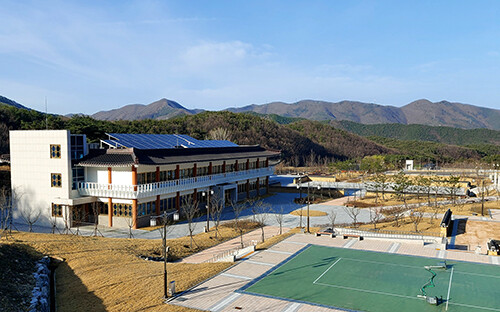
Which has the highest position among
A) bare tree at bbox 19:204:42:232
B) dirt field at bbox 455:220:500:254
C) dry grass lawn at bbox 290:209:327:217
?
bare tree at bbox 19:204:42:232

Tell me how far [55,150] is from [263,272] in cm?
2080

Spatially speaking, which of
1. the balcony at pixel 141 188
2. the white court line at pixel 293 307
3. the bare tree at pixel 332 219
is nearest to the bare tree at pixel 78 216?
the balcony at pixel 141 188

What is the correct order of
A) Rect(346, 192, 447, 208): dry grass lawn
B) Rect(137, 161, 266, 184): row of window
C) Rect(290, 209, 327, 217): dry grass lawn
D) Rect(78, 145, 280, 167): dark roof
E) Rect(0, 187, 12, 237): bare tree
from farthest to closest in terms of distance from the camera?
Rect(346, 192, 447, 208): dry grass lawn
Rect(290, 209, 327, 217): dry grass lawn
Rect(137, 161, 266, 184): row of window
Rect(78, 145, 280, 167): dark roof
Rect(0, 187, 12, 237): bare tree

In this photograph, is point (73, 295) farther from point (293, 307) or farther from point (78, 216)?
point (78, 216)

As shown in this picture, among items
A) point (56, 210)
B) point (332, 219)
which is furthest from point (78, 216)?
point (332, 219)

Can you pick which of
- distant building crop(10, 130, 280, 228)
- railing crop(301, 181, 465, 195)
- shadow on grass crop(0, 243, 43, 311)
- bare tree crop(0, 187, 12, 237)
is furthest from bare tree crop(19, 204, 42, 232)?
railing crop(301, 181, 465, 195)

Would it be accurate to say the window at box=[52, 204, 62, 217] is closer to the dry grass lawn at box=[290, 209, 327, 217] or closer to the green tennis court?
the green tennis court

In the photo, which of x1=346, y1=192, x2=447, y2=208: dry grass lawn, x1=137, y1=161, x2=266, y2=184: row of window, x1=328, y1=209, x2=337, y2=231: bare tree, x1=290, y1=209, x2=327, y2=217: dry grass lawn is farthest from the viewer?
x1=346, y1=192, x2=447, y2=208: dry grass lawn

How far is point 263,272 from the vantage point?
19.1m

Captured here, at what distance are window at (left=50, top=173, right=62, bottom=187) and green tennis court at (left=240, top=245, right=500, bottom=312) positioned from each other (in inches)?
788

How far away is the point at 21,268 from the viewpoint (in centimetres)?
1803

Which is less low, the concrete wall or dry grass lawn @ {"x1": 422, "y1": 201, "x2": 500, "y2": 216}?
the concrete wall

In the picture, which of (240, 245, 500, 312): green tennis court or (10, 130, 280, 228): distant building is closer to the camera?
(240, 245, 500, 312): green tennis court

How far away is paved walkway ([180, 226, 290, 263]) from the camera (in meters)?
23.0
